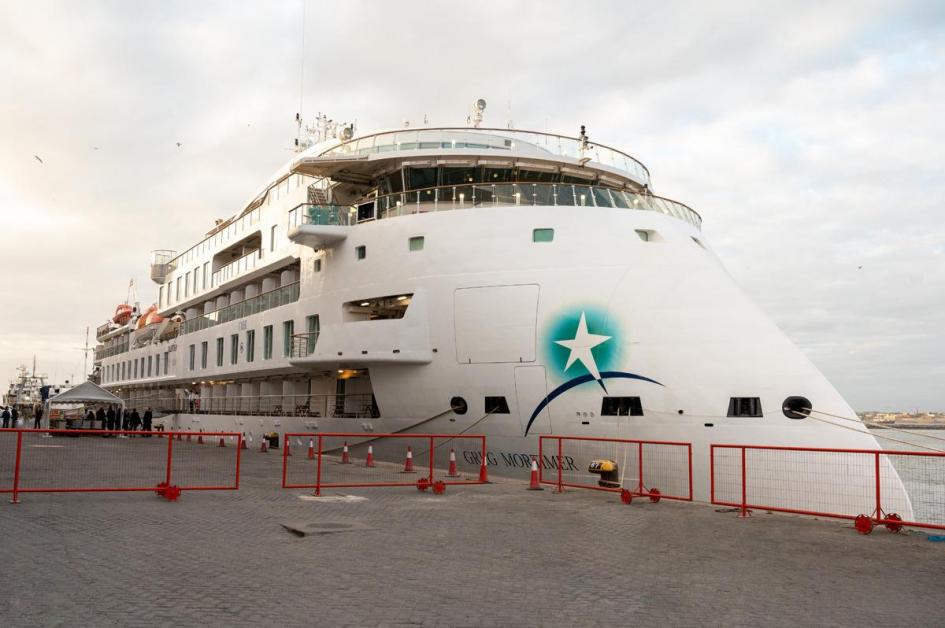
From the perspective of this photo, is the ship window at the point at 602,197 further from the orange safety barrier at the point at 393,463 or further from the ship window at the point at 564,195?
the orange safety barrier at the point at 393,463

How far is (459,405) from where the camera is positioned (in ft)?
59.0

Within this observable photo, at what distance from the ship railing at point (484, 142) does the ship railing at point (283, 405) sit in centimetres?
716

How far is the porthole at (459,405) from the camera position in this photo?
17.9 metres

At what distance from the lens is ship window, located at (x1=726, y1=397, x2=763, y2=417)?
14.5m

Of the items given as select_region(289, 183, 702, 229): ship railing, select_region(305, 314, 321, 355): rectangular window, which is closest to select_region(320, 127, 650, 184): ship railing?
select_region(289, 183, 702, 229): ship railing

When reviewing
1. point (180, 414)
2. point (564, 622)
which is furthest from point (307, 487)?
point (180, 414)

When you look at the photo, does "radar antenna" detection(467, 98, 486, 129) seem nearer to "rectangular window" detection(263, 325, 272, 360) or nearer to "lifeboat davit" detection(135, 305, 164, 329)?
"rectangular window" detection(263, 325, 272, 360)

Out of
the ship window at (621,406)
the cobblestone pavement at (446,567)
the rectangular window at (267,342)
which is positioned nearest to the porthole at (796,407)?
the ship window at (621,406)

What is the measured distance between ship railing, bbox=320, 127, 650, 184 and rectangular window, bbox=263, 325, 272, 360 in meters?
8.70

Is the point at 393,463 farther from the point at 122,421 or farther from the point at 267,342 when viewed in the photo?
the point at 122,421

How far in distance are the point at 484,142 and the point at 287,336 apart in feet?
32.5

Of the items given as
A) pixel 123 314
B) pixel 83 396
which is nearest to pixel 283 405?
pixel 83 396

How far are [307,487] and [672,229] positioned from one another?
1016 centimetres

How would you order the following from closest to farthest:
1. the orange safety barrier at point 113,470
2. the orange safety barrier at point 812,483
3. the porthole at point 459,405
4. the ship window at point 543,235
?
the orange safety barrier at point 113,470, the orange safety barrier at point 812,483, the ship window at point 543,235, the porthole at point 459,405
